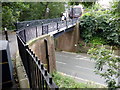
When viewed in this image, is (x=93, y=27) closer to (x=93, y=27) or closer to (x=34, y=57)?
(x=93, y=27)

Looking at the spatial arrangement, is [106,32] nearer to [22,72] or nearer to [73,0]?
[73,0]

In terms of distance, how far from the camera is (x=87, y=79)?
11.1 metres

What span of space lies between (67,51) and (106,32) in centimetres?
703

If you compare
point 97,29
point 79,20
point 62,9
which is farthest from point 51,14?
point 97,29

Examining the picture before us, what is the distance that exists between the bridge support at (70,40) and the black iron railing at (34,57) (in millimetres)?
2875

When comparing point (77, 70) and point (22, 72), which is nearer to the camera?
point (22, 72)

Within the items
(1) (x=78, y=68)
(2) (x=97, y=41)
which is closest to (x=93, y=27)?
(2) (x=97, y=41)

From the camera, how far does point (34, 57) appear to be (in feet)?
6.68

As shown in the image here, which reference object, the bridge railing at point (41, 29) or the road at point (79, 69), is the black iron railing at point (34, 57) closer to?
the bridge railing at point (41, 29)

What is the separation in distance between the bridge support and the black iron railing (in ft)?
9.43

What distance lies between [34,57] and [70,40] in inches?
677

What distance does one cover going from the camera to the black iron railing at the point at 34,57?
150cm

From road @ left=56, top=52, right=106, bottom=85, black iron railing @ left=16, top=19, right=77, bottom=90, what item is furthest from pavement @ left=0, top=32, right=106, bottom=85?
black iron railing @ left=16, top=19, right=77, bottom=90

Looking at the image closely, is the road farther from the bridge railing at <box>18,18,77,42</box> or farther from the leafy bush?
the leafy bush
